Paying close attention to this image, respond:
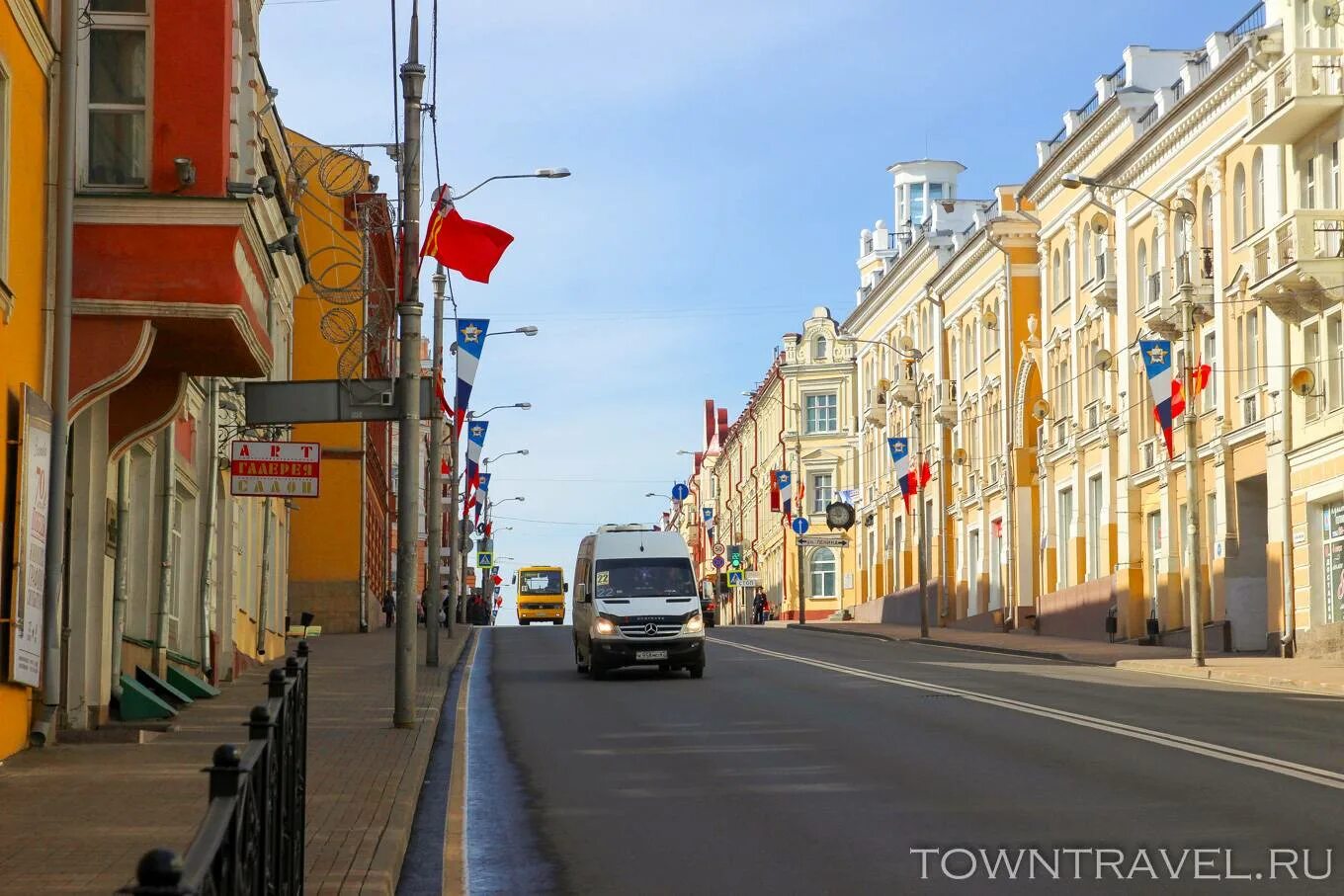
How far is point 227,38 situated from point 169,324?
105 inches

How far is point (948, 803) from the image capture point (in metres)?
13.5

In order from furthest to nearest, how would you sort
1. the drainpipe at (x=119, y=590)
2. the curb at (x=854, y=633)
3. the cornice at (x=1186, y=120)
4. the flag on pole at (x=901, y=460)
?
the flag on pole at (x=901, y=460) → the curb at (x=854, y=633) → the cornice at (x=1186, y=120) → the drainpipe at (x=119, y=590)

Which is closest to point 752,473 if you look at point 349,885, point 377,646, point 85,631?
point 377,646

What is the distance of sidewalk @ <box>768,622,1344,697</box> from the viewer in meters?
29.7

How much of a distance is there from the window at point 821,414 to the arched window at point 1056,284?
41.5 meters

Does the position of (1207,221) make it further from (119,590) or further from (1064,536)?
(119,590)

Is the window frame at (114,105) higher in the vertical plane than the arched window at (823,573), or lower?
higher

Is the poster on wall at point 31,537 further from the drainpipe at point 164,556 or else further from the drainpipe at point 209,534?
the drainpipe at point 209,534

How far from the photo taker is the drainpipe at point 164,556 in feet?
74.1

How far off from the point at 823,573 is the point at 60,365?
258 ft

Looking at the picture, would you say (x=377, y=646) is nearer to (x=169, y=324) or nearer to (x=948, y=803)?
Result: (x=169, y=324)

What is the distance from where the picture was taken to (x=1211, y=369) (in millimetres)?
43188

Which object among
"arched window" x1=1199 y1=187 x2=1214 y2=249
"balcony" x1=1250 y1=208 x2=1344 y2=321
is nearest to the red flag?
"balcony" x1=1250 y1=208 x2=1344 y2=321

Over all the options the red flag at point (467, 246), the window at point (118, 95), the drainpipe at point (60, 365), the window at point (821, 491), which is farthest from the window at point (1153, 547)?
the window at point (821, 491)
